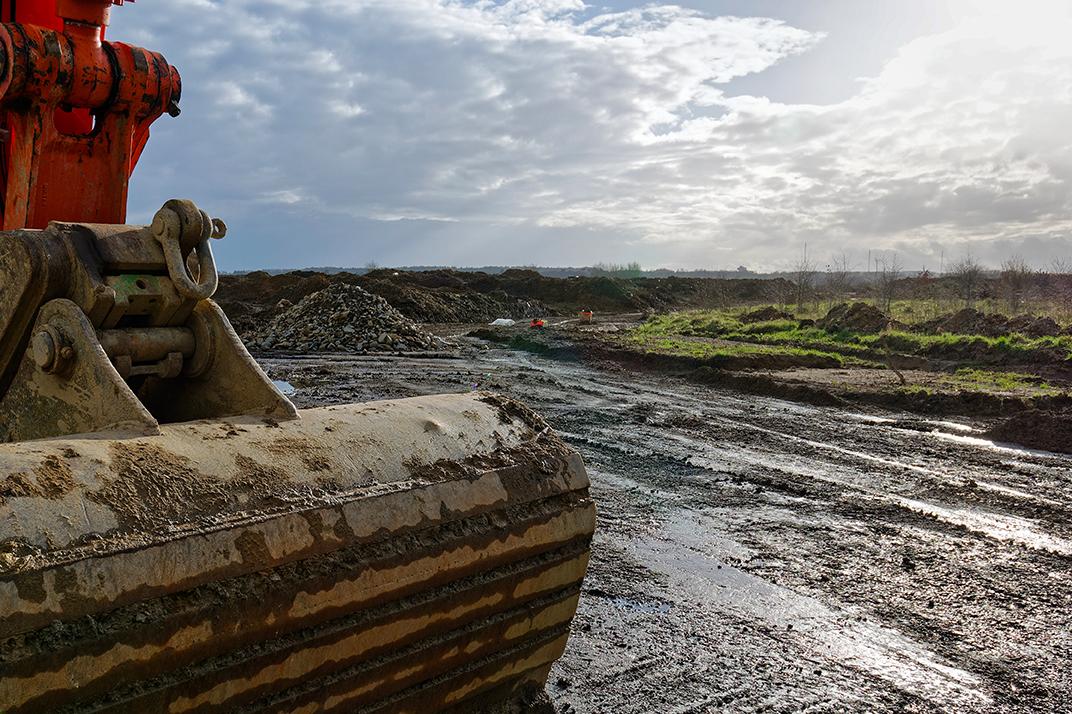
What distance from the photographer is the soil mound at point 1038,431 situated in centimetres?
990

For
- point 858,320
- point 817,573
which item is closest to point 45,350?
point 817,573

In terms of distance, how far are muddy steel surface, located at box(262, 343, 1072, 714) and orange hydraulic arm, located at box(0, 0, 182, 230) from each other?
261 centimetres

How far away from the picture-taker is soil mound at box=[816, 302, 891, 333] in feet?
74.1

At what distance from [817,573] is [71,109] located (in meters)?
4.49

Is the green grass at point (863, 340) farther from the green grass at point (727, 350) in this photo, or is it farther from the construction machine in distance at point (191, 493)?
the construction machine in distance at point (191, 493)

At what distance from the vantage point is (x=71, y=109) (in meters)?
3.19

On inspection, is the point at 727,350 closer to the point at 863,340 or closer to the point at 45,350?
the point at 863,340

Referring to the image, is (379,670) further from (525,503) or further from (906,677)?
(906,677)

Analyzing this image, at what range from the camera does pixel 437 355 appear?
19984mm

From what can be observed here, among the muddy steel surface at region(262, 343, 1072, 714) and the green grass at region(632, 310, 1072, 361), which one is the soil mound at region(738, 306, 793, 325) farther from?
the muddy steel surface at region(262, 343, 1072, 714)

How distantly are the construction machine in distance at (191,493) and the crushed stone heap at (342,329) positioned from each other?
17439 mm

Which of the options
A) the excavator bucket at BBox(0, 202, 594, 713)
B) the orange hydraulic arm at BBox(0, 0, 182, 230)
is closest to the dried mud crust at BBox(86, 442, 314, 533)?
the excavator bucket at BBox(0, 202, 594, 713)

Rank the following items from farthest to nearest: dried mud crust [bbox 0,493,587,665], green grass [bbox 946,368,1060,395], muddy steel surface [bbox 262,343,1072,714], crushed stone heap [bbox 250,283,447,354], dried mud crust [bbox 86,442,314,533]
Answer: crushed stone heap [bbox 250,283,447,354], green grass [bbox 946,368,1060,395], muddy steel surface [bbox 262,343,1072,714], dried mud crust [bbox 86,442,314,533], dried mud crust [bbox 0,493,587,665]

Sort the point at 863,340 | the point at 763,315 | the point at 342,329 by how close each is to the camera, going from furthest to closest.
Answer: the point at 763,315 < the point at 342,329 < the point at 863,340
